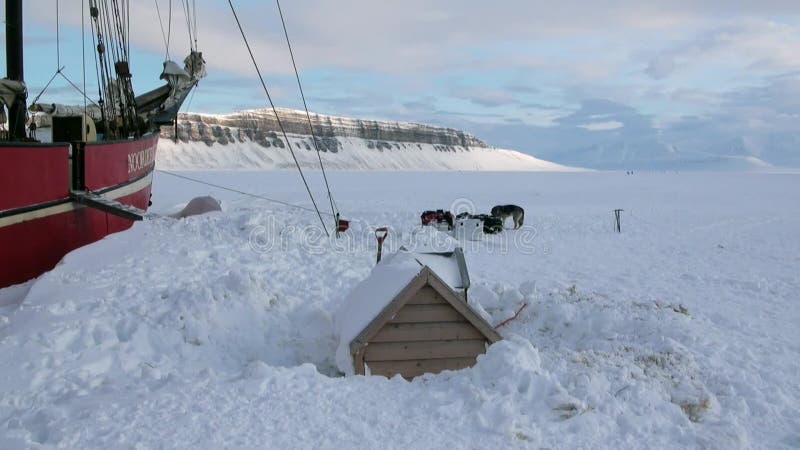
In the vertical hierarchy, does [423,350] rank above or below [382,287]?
below

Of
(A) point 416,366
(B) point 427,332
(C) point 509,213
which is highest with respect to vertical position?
(C) point 509,213

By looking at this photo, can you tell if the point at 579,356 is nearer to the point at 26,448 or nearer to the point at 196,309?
the point at 196,309

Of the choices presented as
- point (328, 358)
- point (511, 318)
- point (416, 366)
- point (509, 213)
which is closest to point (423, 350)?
point (416, 366)

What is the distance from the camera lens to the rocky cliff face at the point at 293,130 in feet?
445

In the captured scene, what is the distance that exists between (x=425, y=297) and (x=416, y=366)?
65 centimetres

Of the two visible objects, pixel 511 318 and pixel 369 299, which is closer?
pixel 369 299

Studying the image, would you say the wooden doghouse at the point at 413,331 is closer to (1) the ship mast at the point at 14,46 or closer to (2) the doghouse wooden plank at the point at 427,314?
(2) the doghouse wooden plank at the point at 427,314

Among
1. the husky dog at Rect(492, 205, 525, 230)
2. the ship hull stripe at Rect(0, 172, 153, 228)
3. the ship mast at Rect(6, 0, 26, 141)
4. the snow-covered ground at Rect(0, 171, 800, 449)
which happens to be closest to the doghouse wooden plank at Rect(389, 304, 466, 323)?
the snow-covered ground at Rect(0, 171, 800, 449)

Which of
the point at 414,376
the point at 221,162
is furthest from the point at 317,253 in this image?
the point at 221,162

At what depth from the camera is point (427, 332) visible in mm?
5844

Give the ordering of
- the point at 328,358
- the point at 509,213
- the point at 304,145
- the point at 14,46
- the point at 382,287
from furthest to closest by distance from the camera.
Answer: the point at 304,145 → the point at 509,213 → the point at 14,46 → the point at 328,358 → the point at 382,287

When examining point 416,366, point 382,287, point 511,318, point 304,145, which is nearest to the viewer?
point 416,366

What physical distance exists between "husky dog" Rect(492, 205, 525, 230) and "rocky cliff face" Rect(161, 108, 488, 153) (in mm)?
118988

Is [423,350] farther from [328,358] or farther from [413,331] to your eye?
[328,358]
